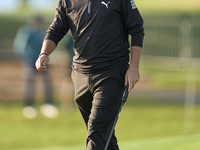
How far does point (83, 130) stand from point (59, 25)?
6.26 m

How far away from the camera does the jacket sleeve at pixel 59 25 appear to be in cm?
482

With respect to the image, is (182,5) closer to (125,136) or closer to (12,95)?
(12,95)

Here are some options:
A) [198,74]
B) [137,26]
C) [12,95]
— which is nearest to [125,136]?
[137,26]

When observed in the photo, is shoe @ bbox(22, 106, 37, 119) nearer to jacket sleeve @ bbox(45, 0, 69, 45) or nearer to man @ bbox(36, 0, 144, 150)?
jacket sleeve @ bbox(45, 0, 69, 45)

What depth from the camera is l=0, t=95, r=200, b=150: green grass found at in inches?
334

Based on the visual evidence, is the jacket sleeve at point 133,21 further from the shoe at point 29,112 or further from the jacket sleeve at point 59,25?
the shoe at point 29,112

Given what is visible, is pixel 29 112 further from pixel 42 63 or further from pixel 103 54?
pixel 103 54

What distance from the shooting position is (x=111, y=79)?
4543mm

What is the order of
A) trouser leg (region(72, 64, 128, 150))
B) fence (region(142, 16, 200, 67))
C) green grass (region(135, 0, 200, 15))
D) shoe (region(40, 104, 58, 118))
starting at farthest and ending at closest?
1. green grass (region(135, 0, 200, 15))
2. fence (region(142, 16, 200, 67))
3. shoe (region(40, 104, 58, 118))
4. trouser leg (region(72, 64, 128, 150))

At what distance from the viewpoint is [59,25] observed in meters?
4.87

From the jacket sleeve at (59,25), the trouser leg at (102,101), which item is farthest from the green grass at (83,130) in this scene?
the jacket sleeve at (59,25)

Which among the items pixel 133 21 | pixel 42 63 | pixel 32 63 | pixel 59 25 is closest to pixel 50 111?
pixel 32 63

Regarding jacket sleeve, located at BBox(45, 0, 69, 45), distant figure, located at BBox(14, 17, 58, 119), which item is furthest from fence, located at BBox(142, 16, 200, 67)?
jacket sleeve, located at BBox(45, 0, 69, 45)

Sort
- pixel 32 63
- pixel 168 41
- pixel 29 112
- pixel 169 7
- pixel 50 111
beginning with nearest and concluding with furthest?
pixel 32 63 → pixel 29 112 → pixel 50 111 → pixel 168 41 → pixel 169 7
